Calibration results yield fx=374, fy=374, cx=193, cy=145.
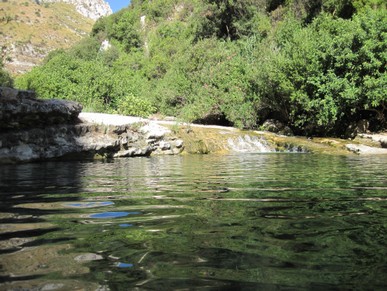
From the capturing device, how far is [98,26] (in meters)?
85.2

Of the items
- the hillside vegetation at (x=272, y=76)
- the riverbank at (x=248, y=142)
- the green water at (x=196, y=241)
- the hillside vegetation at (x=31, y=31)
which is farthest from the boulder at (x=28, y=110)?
the hillside vegetation at (x=31, y=31)

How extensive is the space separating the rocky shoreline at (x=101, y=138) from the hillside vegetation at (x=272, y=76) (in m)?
3.11

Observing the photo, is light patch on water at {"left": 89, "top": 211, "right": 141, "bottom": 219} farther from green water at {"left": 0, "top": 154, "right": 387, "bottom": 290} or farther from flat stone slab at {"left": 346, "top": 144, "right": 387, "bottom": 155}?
flat stone slab at {"left": 346, "top": 144, "right": 387, "bottom": 155}

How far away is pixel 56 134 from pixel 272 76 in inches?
584

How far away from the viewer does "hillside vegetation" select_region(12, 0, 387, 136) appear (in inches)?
826

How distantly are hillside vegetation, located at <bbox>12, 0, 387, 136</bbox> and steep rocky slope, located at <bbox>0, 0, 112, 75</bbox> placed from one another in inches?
2807

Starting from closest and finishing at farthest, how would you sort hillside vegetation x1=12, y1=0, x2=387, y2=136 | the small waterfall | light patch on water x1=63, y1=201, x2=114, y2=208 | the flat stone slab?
light patch on water x1=63, y1=201, x2=114, y2=208
the flat stone slab
the small waterfall
hillside vegetation x1=12, y1=0, x2=387, y2=136

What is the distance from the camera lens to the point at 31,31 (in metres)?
124

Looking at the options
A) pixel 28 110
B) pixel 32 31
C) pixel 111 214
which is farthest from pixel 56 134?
pixel 32 31

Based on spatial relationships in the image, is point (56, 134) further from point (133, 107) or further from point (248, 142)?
point (133, 107)

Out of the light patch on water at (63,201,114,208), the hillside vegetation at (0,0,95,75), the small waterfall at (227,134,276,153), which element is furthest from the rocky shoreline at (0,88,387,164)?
the hillside vegetation at (0,0,95,75)

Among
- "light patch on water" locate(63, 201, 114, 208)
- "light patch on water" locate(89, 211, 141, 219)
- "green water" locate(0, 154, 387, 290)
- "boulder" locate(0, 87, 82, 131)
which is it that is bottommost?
"light patch on water" locate(63, 201, 114, 208)

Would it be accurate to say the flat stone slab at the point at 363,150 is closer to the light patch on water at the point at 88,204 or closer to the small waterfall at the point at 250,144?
the small waterfall at the point at 250,144

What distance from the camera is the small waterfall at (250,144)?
19.1m
